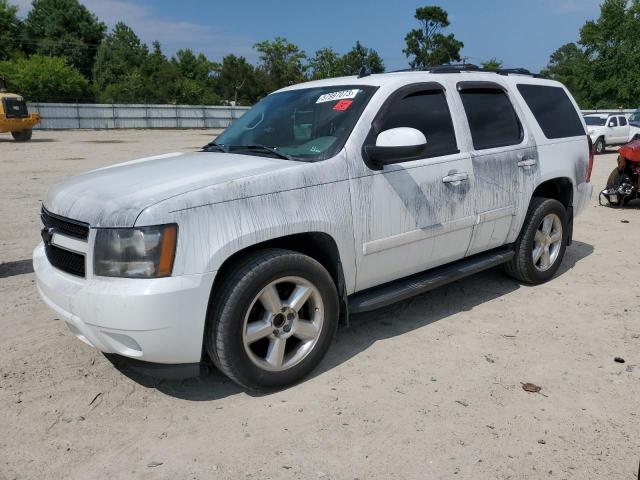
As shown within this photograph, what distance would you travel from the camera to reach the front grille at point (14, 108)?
80.7ft

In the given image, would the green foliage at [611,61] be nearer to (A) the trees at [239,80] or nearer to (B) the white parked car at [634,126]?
(B) the white parked car at [634,126]

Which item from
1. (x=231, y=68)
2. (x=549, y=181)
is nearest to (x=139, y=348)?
(x=549, y=181)

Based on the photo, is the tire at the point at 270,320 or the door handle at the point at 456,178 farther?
the door handle at the point at 456,178

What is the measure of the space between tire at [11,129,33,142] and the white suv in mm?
25467

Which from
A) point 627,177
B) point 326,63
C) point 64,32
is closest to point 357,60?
point 326,63

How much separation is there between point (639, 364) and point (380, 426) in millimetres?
1882

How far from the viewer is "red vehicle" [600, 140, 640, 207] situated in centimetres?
916

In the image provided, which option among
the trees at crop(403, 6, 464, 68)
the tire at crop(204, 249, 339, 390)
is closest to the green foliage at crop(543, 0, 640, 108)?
the trees at crop(403, 6, 464, 68)

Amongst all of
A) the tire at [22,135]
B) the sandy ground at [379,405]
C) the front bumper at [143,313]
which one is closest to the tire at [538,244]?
the sandy ground at [379,405]

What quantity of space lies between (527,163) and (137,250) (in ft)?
11.0

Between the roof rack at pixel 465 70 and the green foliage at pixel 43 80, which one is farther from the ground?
the green foliage at pixel 43 80

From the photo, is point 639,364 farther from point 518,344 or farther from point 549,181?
point 549,181

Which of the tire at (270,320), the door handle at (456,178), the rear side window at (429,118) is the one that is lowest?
the tire at (270,320)

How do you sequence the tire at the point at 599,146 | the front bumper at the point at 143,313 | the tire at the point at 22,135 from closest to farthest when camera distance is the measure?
the front bumper at the point at 143,313 → the tire at the point at 599,146 → the tire at the point at 22,135
